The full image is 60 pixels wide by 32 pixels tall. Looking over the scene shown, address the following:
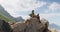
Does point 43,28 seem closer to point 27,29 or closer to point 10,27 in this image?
point 27,29

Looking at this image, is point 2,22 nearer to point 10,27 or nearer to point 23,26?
point 10,27

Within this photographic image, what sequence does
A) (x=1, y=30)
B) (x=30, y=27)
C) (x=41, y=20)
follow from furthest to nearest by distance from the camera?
(x=41, y=20) < (x=30, y=27) < (x=1, y=30)

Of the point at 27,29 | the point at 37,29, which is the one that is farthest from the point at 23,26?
the point at 37,29

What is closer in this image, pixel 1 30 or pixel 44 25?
pixel 1 30

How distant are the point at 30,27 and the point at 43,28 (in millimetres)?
6394

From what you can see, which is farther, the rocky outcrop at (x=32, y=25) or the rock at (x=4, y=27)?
the rocky outcrop at (x=32, y=25)

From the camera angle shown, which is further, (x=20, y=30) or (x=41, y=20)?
(x=41, y=20)

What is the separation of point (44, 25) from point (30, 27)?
7115mm

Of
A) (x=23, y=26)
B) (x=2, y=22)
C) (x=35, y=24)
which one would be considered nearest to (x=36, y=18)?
(x=35, y=24)

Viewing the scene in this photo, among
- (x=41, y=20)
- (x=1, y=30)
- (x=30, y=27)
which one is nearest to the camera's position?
(x=1, y=30)

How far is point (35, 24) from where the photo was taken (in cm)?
7094

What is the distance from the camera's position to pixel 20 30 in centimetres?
6612

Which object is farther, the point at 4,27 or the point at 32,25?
the point at 32,25

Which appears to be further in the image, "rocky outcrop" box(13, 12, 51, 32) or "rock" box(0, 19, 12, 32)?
"rocky outcrop" box(13, 12, 51, 32)
